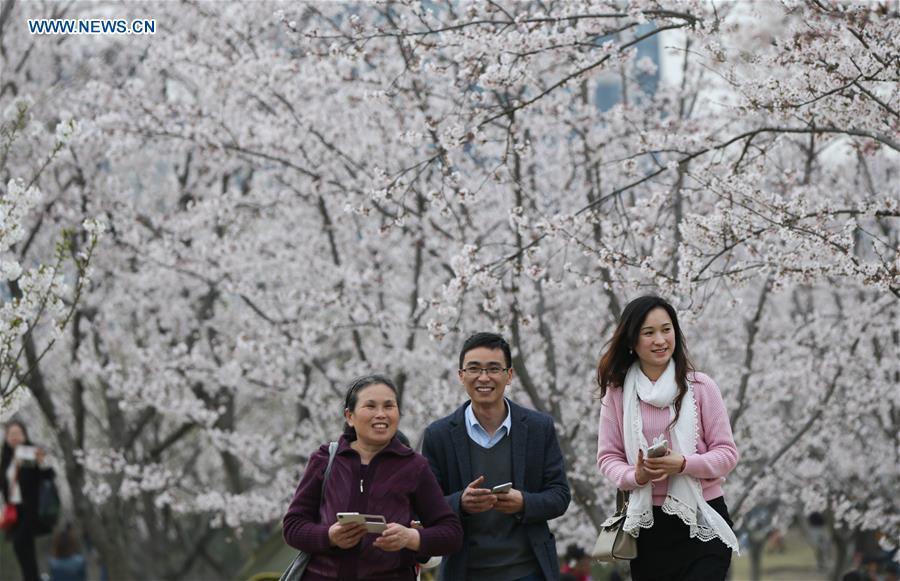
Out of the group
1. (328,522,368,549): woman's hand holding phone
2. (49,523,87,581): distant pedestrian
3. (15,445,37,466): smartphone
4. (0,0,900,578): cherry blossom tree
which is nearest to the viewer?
(328,522,368,549): woman's hand holding phone

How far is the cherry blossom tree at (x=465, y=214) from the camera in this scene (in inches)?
300

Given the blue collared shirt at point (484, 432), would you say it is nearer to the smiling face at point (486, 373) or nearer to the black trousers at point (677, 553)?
the smiling face at point (486, 373)

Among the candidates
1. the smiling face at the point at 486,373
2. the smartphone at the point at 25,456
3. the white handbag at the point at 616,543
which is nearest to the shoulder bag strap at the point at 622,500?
the white handbag at the point at 616,543

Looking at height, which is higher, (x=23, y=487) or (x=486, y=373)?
(x=486, y=373)

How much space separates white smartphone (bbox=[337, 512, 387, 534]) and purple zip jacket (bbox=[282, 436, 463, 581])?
0.17 m

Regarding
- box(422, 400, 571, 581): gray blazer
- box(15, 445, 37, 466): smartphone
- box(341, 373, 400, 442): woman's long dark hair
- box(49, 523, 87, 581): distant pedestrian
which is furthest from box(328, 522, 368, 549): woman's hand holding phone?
box(49, 523, 87, 581): distant pedestrian

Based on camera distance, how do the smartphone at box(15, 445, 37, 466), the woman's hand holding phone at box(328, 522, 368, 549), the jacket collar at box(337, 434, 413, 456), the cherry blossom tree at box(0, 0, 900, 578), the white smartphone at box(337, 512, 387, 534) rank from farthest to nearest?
1. the smartphone at box(15, 445, 37, 466)
2. the cherry blossom tree at box(0, 0, 900, 578)
3. the jacket collar at box(337, 434, 413, 456)
4. the woman's hand holding phone at box(328, 522, 368, 549)
5. the white smartphone at box(337, 512, 387, 534)

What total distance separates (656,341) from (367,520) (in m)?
1.29

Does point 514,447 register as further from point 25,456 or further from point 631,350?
point 25,456

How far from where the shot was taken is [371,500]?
16.4ft

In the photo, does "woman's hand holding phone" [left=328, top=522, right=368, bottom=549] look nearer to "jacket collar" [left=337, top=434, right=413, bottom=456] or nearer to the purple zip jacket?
the purple zip jacket

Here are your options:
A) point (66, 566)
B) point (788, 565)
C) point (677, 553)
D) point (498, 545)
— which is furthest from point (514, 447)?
point (788, 565)

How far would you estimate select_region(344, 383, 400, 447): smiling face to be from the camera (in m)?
5.00

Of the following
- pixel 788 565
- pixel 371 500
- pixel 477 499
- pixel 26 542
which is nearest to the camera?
pixel 371 500
